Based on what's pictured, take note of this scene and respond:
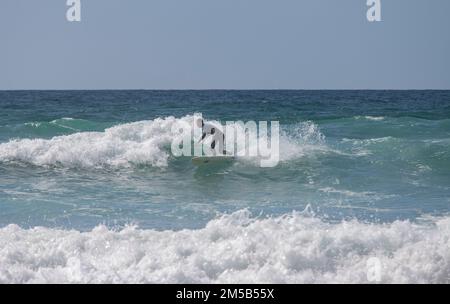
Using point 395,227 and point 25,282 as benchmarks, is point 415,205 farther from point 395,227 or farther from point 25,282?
point 25,282

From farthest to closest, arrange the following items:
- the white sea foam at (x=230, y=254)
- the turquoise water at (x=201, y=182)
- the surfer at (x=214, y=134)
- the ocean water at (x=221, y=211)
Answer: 1. the surfer at (x=214, y=134)
2. the turquoise water at (x=201, y=182)
3. the ocean water at (x=221, y=211)
4. the white sea foam at (x=230, y=254)

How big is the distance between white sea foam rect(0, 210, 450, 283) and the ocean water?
2cm

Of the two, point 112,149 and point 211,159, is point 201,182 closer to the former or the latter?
point 211,159

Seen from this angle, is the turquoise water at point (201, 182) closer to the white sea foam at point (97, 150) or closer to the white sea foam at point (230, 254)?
the white sea foam at point (97, 150)

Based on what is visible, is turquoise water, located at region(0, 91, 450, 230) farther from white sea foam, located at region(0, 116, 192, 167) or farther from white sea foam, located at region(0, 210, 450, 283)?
white sea foam, located at region(0, 210, 450, 283)

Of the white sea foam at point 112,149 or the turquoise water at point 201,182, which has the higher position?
the white sea foam at point 112,149

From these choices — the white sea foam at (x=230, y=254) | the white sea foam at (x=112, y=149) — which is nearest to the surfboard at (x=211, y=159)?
the white sea foam at (x=112, y=149)

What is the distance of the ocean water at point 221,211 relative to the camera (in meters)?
7.18

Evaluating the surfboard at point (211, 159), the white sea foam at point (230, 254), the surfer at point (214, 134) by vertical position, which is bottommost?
the white sea foam at point (230, 254)

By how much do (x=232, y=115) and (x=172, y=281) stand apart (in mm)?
23834

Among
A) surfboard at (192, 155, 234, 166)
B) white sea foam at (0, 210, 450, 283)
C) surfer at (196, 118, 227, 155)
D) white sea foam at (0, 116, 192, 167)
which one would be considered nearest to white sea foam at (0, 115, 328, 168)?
white sea foam at (0, 116, 192, 167)

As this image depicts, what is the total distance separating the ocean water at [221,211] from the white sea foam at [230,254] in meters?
0.02
